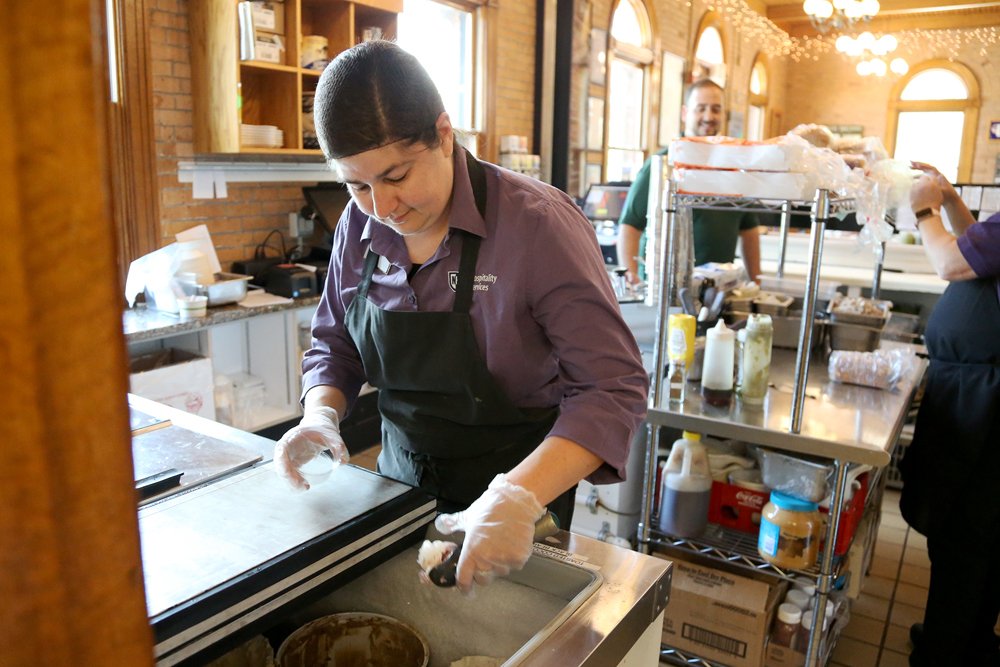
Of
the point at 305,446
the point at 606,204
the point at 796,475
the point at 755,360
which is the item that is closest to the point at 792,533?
the point at 796,475

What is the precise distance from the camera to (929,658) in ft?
8.04

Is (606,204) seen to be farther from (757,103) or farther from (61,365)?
(757,103)

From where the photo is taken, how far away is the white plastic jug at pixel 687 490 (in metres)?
2.32

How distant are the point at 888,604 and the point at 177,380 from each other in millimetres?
2955

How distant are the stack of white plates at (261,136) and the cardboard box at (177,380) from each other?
1.03 meters

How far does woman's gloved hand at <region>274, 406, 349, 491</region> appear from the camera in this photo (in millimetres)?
1314

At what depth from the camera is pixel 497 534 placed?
1.10m

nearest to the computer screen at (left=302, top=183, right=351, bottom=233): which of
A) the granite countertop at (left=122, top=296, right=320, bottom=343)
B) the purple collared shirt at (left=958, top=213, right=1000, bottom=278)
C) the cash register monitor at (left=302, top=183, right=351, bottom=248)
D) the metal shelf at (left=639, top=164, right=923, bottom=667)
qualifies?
the cash register monitor at (left=302, top=183, right=351, bottom=248)

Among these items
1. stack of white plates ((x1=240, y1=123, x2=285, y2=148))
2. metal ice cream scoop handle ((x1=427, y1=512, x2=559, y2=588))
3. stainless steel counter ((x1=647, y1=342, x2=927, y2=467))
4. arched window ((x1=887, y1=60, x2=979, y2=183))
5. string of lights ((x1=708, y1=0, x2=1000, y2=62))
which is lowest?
stainless steel counter ((x1=647, y1=342, x2=927, y2=467))

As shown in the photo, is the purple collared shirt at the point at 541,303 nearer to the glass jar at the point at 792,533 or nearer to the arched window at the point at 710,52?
the glass jar at the point at 792,533

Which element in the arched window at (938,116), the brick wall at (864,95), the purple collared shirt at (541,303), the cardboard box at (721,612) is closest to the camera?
the purple collared shirt at (541,303)

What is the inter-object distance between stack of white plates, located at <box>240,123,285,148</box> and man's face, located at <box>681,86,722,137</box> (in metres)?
2.05

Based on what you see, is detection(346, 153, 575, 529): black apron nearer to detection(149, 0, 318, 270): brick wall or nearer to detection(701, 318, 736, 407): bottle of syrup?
detection(701, 318, 736, 407): bottle of syrup

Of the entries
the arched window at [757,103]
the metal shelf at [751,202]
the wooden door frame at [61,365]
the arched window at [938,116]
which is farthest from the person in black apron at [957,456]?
the arched window at [938,116]
